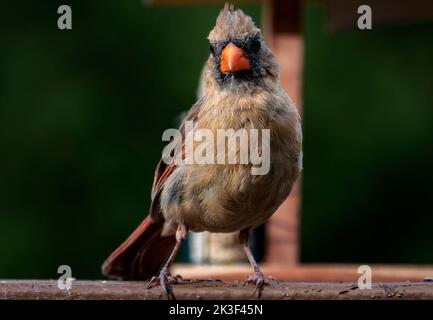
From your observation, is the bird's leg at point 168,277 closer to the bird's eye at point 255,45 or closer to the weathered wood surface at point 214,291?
the weathered wood surface at point 214,291

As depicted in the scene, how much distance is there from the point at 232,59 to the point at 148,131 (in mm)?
3790

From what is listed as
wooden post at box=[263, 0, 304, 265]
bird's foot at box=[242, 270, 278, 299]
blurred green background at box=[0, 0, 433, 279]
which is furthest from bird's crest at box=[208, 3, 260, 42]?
blurred green background at box=[0, 0, 433, 279]

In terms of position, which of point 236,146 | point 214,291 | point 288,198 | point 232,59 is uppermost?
point 232,59

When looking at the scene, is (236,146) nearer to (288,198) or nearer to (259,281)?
(259,281)

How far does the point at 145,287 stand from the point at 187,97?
4.01m

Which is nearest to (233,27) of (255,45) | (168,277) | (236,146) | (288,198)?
(255,45)

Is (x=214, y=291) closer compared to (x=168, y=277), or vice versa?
(x=214, y=291)

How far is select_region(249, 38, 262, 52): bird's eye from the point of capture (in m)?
3.84

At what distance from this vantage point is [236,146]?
12.1 ft

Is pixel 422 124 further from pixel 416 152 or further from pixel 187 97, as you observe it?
pixel 187 97

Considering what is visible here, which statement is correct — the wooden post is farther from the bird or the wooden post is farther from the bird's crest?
the bird's crest

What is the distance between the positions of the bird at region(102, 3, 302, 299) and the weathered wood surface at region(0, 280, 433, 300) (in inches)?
9.6

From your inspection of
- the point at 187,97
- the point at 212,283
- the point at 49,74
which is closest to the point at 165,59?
the point at 187,97

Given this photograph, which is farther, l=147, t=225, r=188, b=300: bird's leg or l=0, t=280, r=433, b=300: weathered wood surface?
l=147, t=225, r=188, b=300: bird's leg
